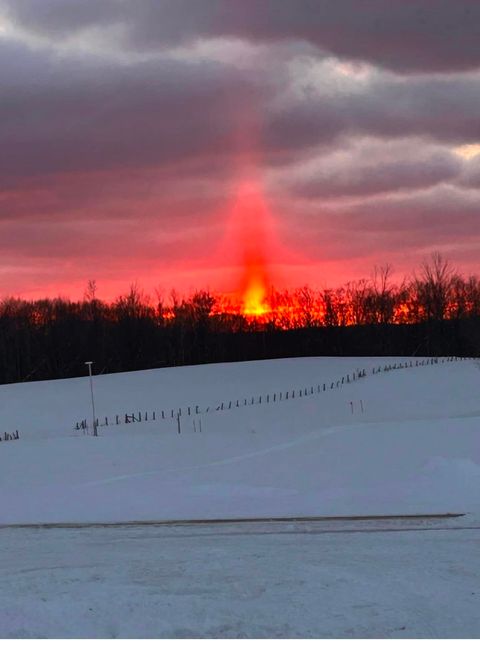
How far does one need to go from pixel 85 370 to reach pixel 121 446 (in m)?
60.9

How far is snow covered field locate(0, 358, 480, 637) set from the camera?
6.05 metres

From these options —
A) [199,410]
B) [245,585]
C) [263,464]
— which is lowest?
[199,410]

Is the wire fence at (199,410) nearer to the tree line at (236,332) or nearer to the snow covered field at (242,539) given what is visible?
the snow covered field at (242,539)

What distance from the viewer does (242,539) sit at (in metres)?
9.60

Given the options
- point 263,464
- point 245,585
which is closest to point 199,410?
point 263,464

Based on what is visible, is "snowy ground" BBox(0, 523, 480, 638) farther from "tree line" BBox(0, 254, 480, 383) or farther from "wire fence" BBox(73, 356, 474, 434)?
"tree line" BBox(0, 254, 480, 383)

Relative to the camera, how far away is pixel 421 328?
280ft

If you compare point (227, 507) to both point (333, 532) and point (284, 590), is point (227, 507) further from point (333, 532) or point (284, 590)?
point (284, 590)

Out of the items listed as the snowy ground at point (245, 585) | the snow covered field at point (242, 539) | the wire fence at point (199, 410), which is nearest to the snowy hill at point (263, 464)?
the snow covered field at point (242, 539)

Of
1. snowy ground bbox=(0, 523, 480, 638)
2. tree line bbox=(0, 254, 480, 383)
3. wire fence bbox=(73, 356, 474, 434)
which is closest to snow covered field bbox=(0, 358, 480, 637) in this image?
snowy ground bbox=(0, 523, 480, 638)

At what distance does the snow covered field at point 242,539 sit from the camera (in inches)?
238

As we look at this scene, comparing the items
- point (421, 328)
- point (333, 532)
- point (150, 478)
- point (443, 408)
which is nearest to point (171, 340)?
point (421, 328)

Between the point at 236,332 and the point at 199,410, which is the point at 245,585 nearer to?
the point at 199,410

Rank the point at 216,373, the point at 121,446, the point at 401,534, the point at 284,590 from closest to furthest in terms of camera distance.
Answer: the point at 284,590 < the point at 401,534 < the point at 121,446 < the point at 216,373
